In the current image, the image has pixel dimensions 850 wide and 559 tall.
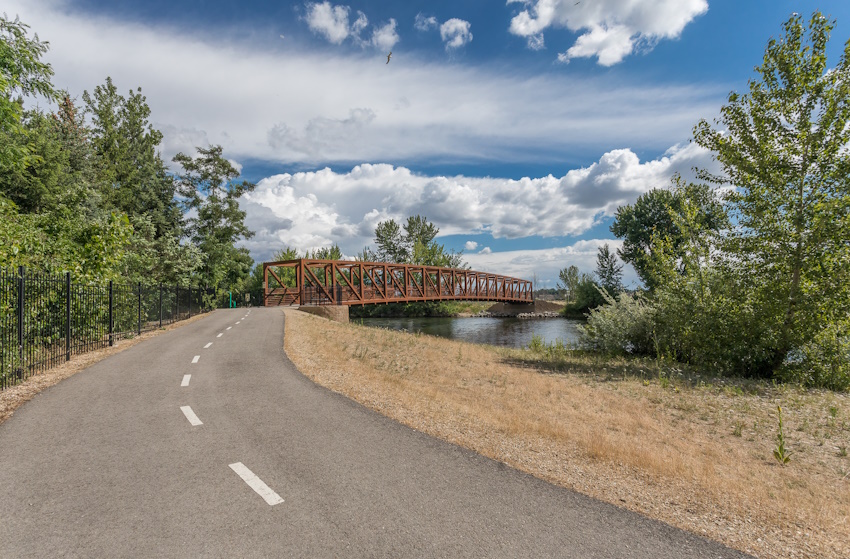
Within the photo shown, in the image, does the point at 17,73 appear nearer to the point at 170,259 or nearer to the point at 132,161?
the point at 170,259

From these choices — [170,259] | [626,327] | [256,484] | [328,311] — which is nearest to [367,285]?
[328,311]

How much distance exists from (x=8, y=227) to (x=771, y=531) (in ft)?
61.4

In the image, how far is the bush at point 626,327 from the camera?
18734 millimetres

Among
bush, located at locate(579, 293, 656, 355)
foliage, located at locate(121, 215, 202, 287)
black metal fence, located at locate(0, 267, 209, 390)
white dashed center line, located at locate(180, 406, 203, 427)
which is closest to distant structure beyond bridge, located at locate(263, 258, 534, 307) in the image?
foliage, located at locate(121, 215, 202, 287)

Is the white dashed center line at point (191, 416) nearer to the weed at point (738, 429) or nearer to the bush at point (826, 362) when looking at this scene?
the weed at point (738, 429)

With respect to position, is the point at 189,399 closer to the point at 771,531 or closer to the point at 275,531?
the point at 275,531

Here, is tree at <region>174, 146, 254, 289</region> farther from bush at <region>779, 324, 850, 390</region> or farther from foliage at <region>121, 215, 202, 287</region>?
bush at <region>779, 324, 850, 390</region>

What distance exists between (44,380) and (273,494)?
30.3 ft

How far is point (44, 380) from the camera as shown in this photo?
33.1 feet

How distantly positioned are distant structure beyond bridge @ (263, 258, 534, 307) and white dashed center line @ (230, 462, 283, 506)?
4216 centimetres

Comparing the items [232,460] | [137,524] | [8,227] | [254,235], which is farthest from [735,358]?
[254,235]

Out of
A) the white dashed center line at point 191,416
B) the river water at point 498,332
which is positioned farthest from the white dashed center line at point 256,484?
the river water at point 498,332

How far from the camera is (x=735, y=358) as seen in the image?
49.2 feet

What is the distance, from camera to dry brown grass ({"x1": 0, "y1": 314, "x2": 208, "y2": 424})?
797 centimetres
